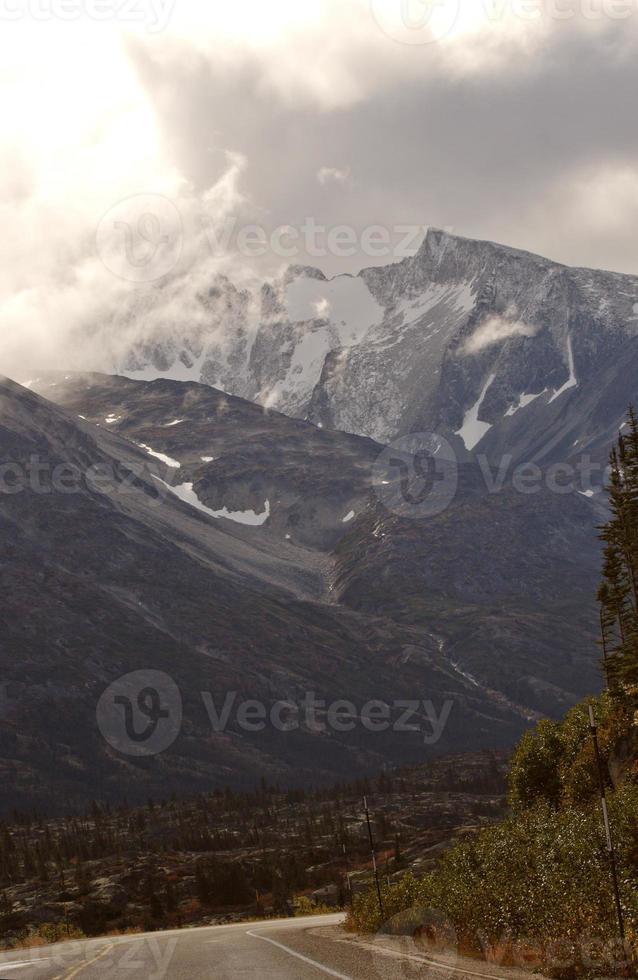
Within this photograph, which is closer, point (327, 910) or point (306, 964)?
point (306, 964)

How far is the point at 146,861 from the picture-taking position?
137375 millimetres

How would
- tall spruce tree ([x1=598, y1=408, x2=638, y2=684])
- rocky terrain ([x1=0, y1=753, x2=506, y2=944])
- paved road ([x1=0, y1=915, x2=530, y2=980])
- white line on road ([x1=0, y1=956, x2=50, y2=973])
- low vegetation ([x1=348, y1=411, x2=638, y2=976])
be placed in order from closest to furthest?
low vegetation ([x1=348, y1=411, x2=638, y2=976]), paved road ([x1=0, y1=915, x2=530, y2=980]), white line on road ([x1=0, y1=956, x2=50, y2=973]), tall spruce tree ([x1=598, y1=408, x2=638, y2=684]), rocky terrain ([x1=0, y1=753, x2=506, y2=944])

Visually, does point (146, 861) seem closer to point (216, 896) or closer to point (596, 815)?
point (216, 896)

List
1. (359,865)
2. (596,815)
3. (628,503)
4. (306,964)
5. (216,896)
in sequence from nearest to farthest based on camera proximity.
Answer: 1. (306,964)
2. (596,815)
3. (628,503)
4. (216,896)
5. (359,865)

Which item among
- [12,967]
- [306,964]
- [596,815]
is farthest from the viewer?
[596,815]

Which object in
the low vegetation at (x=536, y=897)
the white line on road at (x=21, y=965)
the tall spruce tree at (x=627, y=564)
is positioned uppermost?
the tall spruce tree at (x=627, y=564)

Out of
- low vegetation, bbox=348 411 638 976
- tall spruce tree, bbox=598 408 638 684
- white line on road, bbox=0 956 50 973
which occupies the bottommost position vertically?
white line on road, bbox=0 956 50 973

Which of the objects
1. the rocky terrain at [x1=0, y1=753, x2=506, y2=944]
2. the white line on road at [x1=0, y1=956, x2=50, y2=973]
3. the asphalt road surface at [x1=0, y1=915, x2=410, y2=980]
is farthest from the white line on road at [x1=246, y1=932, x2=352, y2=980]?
the rocky terrain at [x1=0, y1=753, x2=506, y2=944]

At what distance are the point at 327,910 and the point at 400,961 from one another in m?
57.5

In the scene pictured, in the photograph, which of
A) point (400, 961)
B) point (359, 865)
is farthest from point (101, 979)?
point (359, 865)

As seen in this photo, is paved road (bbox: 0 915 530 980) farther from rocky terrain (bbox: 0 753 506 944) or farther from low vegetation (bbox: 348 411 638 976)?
rocky terrain (bbox: 0 753 506 944)

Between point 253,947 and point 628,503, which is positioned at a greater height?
point 628,503

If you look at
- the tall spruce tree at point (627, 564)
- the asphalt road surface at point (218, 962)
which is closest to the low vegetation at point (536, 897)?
the asphalt road surface at point (218, 962)

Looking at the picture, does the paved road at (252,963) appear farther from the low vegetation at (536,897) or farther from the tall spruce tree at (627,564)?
the tall spruce tree at (627,564)
